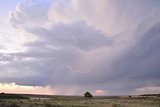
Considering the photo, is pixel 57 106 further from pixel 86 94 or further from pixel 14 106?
pixel 86 94

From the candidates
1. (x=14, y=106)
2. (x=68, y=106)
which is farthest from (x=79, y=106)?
(x=14, y=106)

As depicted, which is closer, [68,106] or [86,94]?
[68,106]

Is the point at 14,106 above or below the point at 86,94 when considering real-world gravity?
below

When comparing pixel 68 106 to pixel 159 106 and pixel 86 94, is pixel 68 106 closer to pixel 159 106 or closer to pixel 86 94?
pixel 159 106

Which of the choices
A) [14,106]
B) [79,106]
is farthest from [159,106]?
[14,106]

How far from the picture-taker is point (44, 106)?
9488cm

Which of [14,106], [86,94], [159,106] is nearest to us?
[14,106]

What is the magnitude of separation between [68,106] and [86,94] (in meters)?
90.1

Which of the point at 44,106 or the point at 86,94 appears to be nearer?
the point at 44,106

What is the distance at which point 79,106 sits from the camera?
97.1 metres

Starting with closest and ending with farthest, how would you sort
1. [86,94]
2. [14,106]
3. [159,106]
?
1. [14,106]
2. [159,106]
3. [86,94]

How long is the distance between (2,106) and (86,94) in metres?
94.3

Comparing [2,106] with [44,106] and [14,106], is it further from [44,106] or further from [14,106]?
[44,106]

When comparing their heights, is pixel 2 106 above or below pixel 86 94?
below
